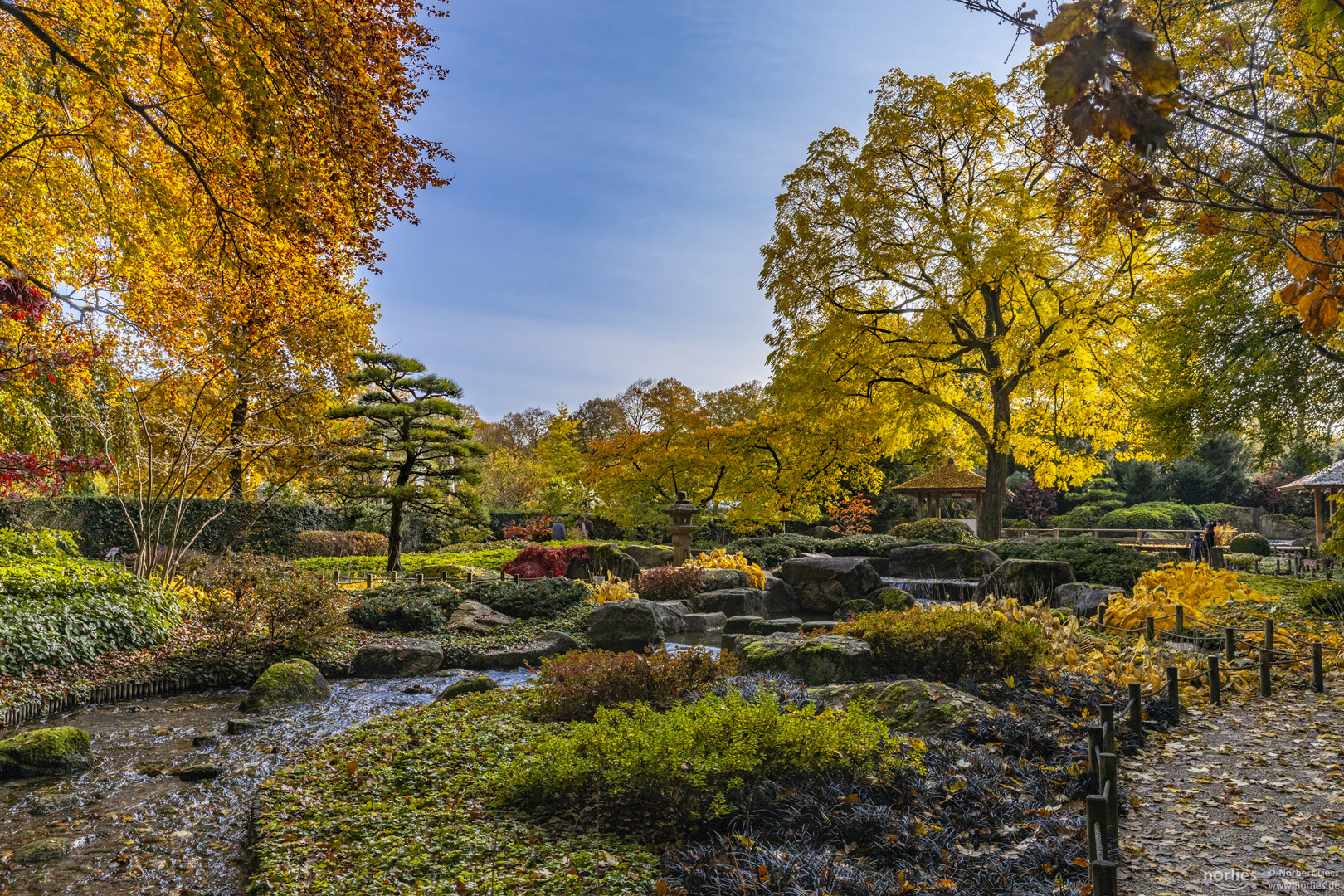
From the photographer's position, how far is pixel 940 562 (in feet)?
47.2

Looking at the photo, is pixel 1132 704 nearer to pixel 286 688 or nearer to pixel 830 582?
pixel 286 688

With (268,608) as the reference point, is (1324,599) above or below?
above

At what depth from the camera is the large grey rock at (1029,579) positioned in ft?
37.1

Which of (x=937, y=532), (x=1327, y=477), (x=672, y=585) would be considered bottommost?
(x=672, y=585)

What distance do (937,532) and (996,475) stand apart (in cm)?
212

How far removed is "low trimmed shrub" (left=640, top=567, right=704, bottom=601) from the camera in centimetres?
1267

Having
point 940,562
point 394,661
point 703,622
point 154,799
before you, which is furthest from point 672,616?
point 154,799

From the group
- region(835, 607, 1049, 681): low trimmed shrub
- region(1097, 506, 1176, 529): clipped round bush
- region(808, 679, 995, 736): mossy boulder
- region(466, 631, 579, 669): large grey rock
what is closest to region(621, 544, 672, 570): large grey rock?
region(466, 631, 579, 669): large grey rock

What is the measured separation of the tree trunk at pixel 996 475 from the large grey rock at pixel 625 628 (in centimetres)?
961

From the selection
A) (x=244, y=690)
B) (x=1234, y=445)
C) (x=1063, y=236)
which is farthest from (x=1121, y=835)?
(x=1234, y=445)

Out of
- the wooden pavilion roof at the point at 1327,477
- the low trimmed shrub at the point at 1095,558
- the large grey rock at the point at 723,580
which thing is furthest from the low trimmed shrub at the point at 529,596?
the wooden pavilion roof at the point at 1327,477

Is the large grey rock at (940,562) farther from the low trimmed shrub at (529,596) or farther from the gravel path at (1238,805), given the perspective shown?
the gravel path at (1238,805)

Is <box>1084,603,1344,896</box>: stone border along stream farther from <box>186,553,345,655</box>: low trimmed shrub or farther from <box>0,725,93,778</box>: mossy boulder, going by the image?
<box>186,553,345,655</box>: low trimmed shrub

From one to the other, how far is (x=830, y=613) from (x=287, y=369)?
12.3 metres
